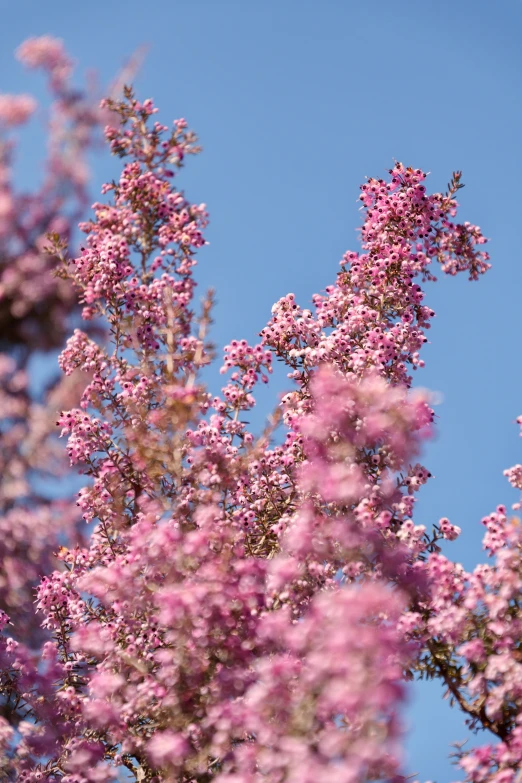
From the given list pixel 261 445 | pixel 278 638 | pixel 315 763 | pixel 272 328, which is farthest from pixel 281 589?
pixel 272 328

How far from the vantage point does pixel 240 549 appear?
7984 mm

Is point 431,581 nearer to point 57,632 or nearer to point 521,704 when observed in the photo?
point 521,704

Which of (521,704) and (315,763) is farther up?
(521,704)

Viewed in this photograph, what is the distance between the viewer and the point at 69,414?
30.5 feet

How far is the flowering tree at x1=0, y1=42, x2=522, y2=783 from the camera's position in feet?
20.2

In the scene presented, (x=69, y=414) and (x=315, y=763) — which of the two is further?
(x=69, y=414)

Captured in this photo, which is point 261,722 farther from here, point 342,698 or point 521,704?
point 521,704

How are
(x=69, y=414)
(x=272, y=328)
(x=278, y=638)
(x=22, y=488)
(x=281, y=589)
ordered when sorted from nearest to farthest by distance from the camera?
(x=278, y=638), (x=281, y=589), (x=22, y=488), (x=69, y=414), (x=272, y=328)

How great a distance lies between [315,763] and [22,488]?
460 cm

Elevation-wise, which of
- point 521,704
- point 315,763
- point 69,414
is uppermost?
point 69,414

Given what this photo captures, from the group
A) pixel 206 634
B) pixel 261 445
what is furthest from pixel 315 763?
pixel 261 445

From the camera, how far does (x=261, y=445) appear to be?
8352mm

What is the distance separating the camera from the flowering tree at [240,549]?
6148 millimetres

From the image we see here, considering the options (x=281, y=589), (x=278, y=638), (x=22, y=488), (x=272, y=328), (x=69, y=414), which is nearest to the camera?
(x=278, y=638)
